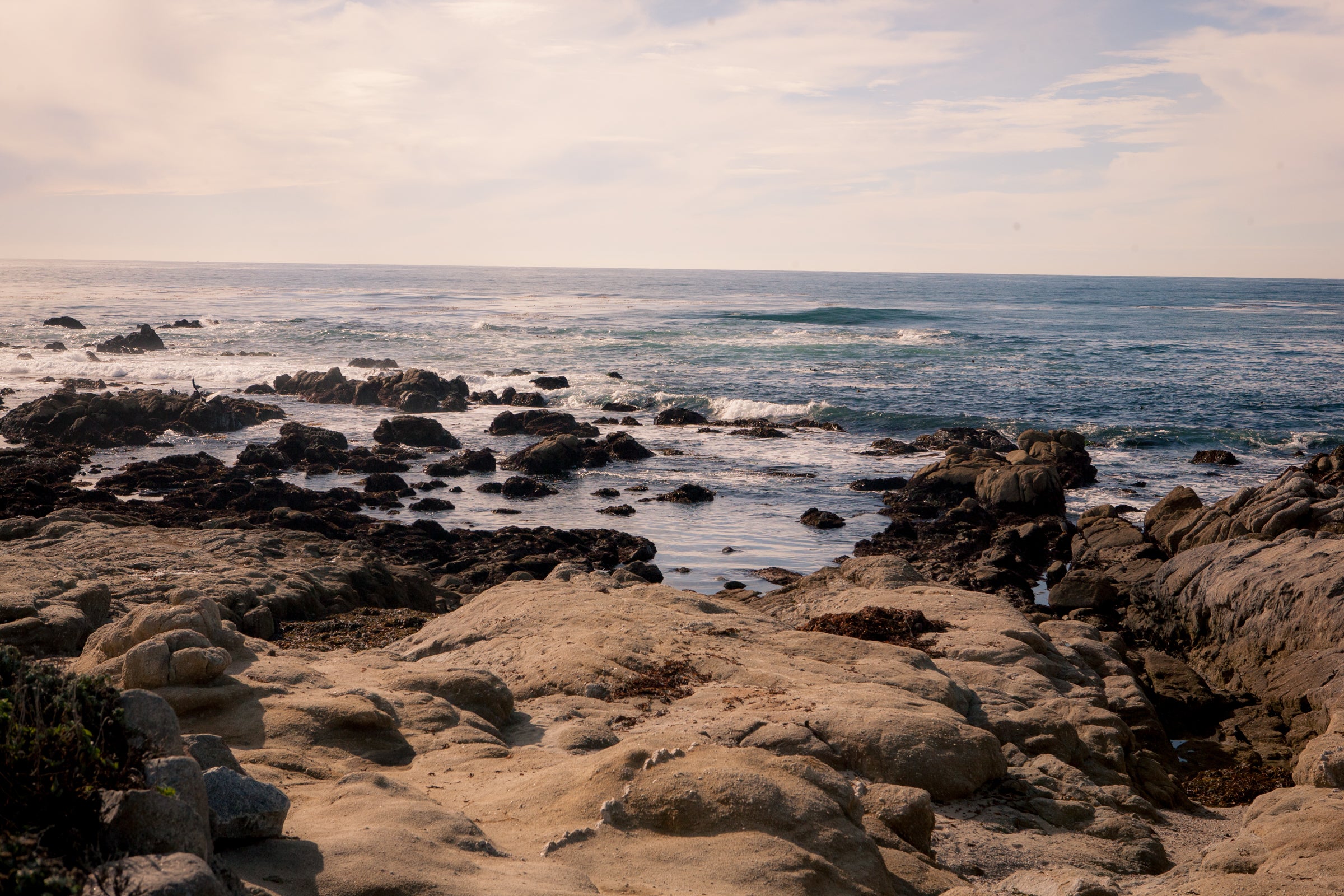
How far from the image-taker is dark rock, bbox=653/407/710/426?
36.3 meters

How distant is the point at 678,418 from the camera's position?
3641 centimetres

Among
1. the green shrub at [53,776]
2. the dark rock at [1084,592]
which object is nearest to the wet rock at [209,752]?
the green shrub at [53,776]

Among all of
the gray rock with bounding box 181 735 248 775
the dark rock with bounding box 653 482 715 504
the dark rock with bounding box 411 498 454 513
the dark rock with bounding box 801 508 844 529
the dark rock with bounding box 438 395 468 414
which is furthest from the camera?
the dark rock with bounding box 438 395 468 414

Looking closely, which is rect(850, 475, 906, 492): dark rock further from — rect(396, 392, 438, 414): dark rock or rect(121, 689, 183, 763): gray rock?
rect(121, 689, 183, 763): gray rock

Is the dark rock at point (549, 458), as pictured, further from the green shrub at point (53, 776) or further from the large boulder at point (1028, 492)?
the green shrub at point (53, 776)

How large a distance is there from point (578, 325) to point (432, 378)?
1426 inches

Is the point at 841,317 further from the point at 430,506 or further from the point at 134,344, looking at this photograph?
the point at 430,506

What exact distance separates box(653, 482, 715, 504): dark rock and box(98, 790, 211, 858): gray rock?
20493 millimetres

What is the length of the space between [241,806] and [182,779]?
80 cm

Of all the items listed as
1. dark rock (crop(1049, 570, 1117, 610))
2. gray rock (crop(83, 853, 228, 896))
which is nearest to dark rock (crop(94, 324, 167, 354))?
dark rock (crop(1049, 570, 1117, 610))

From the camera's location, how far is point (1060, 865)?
7.14 m

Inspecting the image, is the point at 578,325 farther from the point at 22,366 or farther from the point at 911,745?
the point at 911,745

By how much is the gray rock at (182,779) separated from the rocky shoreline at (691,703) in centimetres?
2

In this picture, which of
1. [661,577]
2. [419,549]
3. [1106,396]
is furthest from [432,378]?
[1106,396]
